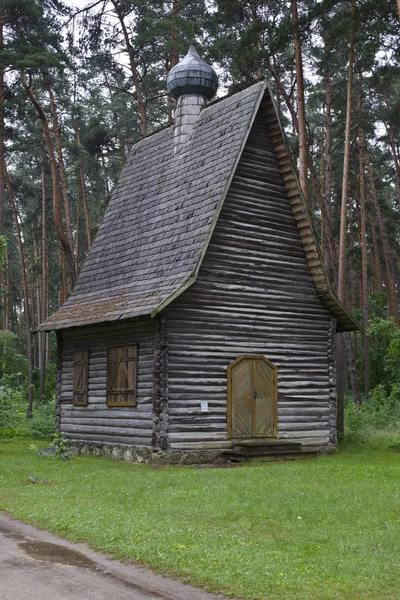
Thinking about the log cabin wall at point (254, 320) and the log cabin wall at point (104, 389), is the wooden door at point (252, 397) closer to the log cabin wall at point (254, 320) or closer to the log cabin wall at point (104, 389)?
the log cabin wall at point (254, 320)

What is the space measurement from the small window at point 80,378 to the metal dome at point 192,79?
8.75 metres

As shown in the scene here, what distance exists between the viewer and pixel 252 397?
19.8 metres

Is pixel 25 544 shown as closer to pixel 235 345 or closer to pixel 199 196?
pixel 235 345

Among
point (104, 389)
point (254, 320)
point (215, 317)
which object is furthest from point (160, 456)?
point (254, 320)

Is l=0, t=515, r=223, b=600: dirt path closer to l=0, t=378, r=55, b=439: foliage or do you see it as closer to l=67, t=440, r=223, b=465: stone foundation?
l=67, t=440, r=223, b=465: stone foundation

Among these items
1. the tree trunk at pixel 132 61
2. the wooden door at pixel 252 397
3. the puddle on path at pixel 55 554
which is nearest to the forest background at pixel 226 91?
the tree trunk at pixel 132 61

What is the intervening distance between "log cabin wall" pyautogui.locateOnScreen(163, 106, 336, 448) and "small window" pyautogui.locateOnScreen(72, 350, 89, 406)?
425 centimetres

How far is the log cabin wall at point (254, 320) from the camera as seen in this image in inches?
744

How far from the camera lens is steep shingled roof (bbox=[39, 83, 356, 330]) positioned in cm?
1927

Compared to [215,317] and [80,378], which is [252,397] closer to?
[215,317]

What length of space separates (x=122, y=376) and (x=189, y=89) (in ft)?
31.2

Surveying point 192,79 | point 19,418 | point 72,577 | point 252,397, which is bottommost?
point 72,577

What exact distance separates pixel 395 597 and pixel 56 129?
30.3 m

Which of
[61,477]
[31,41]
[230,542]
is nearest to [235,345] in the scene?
[61,477]
